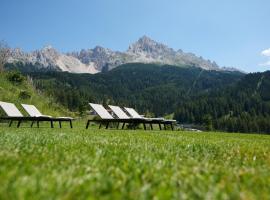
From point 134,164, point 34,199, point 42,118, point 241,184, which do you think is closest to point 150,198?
point 34,199

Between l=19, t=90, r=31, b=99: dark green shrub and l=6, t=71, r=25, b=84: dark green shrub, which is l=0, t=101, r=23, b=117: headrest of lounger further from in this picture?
l=6, t=71, r=25, b=84: dark green shrub

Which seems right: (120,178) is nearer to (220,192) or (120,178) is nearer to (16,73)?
(220,192)

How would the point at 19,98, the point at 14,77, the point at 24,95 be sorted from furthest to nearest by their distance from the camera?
the point at 14,77 < the point at 24,95 < the point at 19,98

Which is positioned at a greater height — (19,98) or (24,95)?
(24,95)

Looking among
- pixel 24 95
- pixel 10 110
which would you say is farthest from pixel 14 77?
pixel 10 110

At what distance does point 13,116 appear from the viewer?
26156 millimetres

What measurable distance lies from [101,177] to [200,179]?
1075mm

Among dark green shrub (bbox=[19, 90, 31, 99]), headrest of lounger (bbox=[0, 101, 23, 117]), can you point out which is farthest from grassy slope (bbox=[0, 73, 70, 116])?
headrest of lounger (bbox=[0, 101, 23, 117])

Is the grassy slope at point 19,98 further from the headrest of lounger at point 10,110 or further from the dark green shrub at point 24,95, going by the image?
the headrest of lounger at point 10,110

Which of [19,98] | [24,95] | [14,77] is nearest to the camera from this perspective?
[19,98]

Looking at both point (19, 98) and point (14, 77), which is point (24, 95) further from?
point (14, 77)

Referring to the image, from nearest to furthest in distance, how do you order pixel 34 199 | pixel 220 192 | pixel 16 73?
pixel 34 199, pixel 220 192, pixel 16 73

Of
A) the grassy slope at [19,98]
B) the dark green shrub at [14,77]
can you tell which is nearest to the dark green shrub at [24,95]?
the grassy slope at [19,98]

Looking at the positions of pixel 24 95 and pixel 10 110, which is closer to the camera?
pixel 10 110
